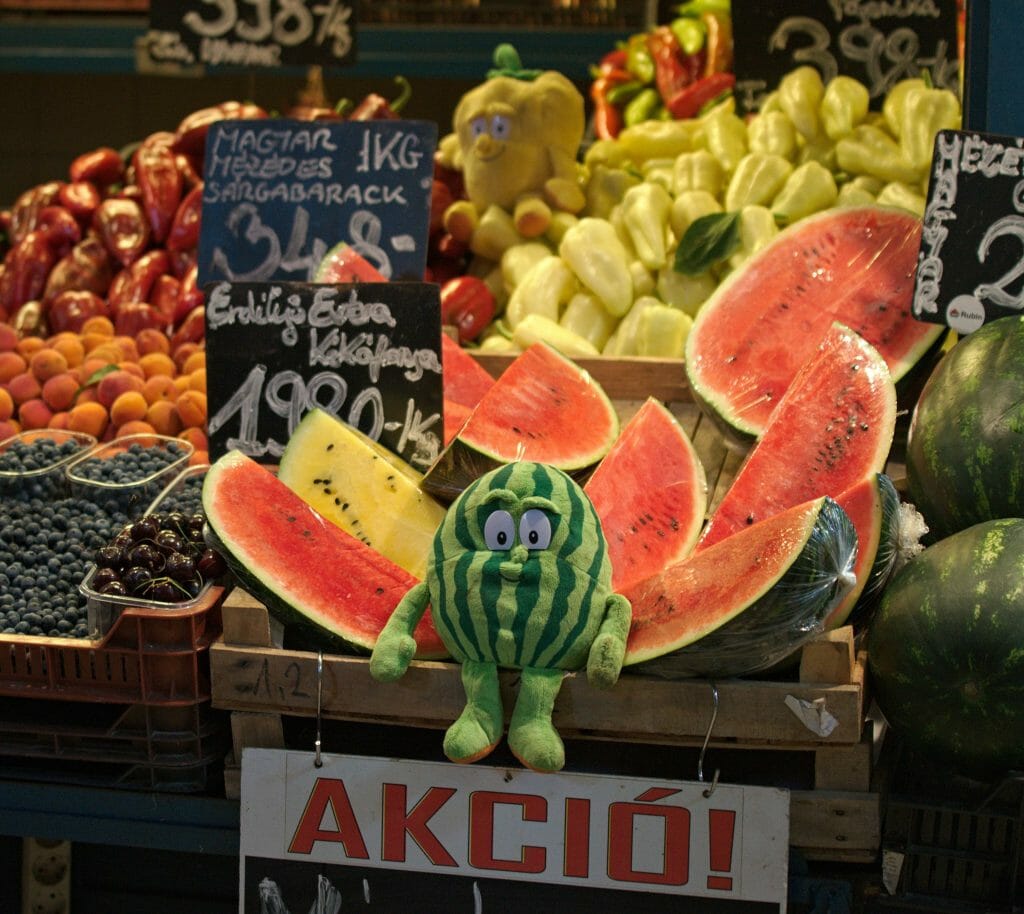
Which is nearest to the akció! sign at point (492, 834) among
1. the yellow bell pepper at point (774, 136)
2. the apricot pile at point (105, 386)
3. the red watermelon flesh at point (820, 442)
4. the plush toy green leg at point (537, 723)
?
the plush toy green leg at point (537, 723)

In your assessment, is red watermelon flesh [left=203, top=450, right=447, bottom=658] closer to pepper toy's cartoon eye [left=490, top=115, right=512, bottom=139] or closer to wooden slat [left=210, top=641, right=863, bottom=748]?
wooden slat [left=210, top=641, right=863, bottom=748]

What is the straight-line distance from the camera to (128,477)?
2.30 metres

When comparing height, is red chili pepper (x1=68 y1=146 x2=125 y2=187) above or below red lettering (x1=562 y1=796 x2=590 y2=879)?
above

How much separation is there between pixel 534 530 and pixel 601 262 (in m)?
1.47

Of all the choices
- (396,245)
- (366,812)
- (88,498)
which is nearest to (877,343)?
(396,245)

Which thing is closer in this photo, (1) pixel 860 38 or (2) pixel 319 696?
(2) pixel 319 696

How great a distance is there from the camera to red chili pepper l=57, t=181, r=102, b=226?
387 centimetres

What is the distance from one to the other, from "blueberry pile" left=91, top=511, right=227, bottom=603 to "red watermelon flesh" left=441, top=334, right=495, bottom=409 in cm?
60

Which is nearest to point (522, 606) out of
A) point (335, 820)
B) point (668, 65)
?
point (335, 820)

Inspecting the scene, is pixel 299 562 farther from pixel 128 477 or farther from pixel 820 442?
pixel 820 442

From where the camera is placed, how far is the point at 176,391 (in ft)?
9.37

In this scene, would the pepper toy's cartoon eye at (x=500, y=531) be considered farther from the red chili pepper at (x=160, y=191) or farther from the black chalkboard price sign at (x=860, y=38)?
the red chili pepper at (x=160, y=191)

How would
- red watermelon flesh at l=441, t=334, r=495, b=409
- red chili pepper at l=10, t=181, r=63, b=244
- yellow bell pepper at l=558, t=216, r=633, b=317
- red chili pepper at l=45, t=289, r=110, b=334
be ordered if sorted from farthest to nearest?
red chili pepper at l=10, t=181, r=63, b=244 → red chili pepper at l=45, t=289, r=110, b=334 → yellow bell pepper at l=558, t=216, r=633, b=317 → red watermelon flesh at l=441, t=334, r=495, b=409

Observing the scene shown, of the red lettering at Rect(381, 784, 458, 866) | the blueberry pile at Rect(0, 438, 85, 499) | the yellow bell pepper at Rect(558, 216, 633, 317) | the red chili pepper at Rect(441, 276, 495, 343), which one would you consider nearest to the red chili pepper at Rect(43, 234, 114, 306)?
the red chili pepper at Rect(441, 276, 495, 343)
